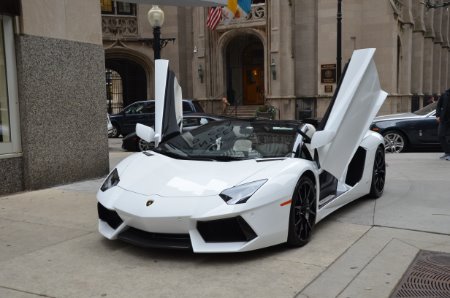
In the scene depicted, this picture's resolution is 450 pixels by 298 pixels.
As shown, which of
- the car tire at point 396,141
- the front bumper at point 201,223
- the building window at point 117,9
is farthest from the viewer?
the building window at point 117,9

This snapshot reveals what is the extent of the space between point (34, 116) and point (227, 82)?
24322mm

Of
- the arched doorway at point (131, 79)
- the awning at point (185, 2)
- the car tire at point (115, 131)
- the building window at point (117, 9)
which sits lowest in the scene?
the car tire at point (115, 131)

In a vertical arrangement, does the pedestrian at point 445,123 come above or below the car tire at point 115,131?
above

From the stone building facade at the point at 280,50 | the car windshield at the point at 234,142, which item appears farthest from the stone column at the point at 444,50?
the car windshield at the point at 234,142

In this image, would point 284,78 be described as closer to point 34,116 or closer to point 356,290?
point 34,116

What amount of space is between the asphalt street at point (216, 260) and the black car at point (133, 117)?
500 inches

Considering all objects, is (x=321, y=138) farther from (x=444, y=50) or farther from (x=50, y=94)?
(x=444, y=50)

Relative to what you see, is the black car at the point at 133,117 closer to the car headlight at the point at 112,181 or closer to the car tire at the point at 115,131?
the car tire at the point at 115,131

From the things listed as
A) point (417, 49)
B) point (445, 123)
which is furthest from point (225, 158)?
point (417, 49)

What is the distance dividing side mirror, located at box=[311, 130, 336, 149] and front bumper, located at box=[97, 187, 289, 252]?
1.04 meters

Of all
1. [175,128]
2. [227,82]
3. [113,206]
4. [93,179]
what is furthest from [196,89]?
[113,206]

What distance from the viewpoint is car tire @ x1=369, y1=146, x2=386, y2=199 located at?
22.5 ft

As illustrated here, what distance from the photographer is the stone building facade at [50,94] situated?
7484 mm

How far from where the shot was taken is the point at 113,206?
457 centimetres
